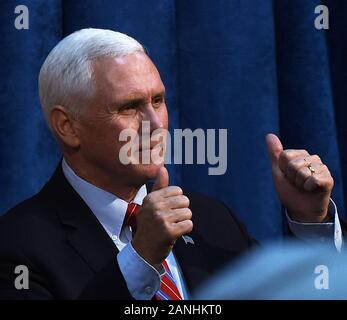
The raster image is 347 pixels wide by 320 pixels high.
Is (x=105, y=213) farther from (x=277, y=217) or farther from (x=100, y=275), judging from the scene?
(x=277, y=217)

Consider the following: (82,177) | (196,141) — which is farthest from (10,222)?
(196,141)

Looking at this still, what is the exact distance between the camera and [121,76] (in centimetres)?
120

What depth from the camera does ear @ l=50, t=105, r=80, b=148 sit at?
4.09 ft

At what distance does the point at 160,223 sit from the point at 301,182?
254mm

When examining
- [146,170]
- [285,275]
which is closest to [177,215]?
[146,170]

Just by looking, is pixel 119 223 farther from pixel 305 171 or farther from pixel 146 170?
pixel 305 171

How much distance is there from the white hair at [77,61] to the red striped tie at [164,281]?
7.0 inches

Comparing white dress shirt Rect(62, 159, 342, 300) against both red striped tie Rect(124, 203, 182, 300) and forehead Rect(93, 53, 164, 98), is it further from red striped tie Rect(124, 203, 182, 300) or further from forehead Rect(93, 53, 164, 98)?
forehead Rect(93, 53, 164, 98)

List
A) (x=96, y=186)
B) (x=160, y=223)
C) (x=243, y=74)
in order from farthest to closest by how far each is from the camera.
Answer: (x=243, y=74), (x=96, y=186), (x=160, y=223)

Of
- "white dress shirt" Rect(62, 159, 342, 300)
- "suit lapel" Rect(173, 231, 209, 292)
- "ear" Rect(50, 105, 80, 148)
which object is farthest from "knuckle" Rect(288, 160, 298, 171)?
"ear" Rect(50, 105, 80, 148)

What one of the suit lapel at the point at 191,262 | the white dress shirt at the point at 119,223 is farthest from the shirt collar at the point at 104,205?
the suit lapel at the point at 191,262

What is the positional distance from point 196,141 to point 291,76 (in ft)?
0.79

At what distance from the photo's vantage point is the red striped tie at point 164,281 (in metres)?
1.19
